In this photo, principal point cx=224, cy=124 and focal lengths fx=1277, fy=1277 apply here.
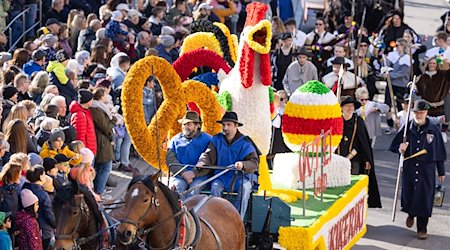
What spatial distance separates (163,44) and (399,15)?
7.19m

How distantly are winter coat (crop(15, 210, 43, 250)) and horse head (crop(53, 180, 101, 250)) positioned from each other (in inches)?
29.6

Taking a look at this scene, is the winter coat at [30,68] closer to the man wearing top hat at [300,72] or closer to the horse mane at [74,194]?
the man wearing top hat at [300,72]

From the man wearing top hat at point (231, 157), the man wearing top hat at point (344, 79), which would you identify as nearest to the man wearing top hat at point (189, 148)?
the man wearing top hat at point (231, 157)

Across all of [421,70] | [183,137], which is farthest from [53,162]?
[421,70]

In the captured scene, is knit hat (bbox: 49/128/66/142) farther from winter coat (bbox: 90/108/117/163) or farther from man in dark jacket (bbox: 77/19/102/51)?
man in dark jacket (bbox: 77/19/102/51)

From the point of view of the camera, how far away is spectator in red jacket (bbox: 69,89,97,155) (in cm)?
1574

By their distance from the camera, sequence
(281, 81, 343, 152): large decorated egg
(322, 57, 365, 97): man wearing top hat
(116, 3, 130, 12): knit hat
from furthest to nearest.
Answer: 1. (116, 3, 130, 12): knit hat
2. (322, 57, 365, 97): man wearing top hat
3. (281, 81, 343, 152): large decorated egg

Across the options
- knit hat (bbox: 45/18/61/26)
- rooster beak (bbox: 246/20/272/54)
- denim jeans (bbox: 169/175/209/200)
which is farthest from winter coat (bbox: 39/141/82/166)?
knit hat (bbox: 45/18/61/26)

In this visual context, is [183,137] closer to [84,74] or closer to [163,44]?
[84,74]

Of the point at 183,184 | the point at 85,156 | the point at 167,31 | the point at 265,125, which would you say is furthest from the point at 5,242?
the point at 167,31

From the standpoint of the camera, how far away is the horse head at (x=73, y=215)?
1055 cm

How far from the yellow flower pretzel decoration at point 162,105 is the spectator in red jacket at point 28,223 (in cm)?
237

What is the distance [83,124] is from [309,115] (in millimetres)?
2803

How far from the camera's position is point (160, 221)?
Result: 11.1 m
